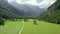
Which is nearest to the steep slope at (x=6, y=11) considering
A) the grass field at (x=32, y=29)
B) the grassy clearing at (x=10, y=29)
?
the grassy clearing at (x=10, y=29)

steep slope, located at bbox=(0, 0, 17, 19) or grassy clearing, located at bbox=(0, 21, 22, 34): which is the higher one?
steep slope, located at bbox=(0, 0, 17, 19)

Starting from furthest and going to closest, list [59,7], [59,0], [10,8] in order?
[10,8] → [59,0] → [59,7]

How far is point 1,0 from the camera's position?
14275 cm

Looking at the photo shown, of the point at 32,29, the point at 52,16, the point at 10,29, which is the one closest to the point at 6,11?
the point at 52,16

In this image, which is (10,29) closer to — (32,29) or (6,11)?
(32,29)

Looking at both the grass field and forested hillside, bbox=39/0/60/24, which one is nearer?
the grass field

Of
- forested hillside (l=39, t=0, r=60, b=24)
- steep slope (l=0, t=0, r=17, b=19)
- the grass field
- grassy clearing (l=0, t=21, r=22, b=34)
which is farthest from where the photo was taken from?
steep slope (l=0, t=0, r=17, b=19)

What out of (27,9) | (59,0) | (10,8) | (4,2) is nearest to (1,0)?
(4,2)

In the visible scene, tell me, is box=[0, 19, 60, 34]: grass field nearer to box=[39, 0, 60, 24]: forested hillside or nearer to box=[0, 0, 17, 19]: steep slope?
box=[39, 0, 60, 24]: forested hillside

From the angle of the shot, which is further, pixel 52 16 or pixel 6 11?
pixel 6 11

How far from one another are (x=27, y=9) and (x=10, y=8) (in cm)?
3246

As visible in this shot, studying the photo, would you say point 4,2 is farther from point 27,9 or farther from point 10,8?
point 27,9

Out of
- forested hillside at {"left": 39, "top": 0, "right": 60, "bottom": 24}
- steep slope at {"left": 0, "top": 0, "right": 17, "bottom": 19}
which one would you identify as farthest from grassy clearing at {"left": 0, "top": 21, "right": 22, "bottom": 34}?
steep slope at {"left": 0, "top": 0, "right": 17, "bottom": 19}

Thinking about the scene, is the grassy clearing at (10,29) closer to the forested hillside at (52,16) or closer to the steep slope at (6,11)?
the forested hillside at (52,16)
